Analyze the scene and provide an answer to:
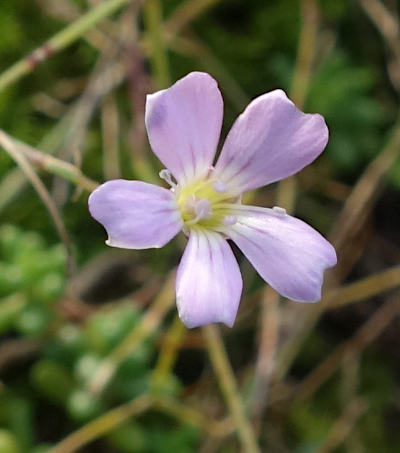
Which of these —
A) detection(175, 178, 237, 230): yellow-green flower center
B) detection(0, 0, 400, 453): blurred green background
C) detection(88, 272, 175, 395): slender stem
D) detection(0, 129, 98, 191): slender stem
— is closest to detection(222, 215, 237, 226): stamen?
detection(175, 178, 237, 230): yellow-green flower center

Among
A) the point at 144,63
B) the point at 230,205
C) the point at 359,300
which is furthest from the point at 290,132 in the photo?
the point at 359,300

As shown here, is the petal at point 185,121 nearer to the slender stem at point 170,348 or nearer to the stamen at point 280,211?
the stamen at point 280,211

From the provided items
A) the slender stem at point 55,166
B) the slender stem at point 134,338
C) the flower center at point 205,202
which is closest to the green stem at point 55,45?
the slender stem at point 55,166

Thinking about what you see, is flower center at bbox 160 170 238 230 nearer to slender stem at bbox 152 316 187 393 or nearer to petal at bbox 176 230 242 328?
petal at bbox 176 230 242 328

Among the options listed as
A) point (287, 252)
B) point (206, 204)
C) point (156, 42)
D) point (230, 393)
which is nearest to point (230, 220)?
point (206, 204)

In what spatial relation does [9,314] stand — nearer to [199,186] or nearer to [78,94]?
[199,186]

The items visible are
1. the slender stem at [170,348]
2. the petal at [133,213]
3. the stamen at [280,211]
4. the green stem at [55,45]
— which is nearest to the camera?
the petal at [133,213]
